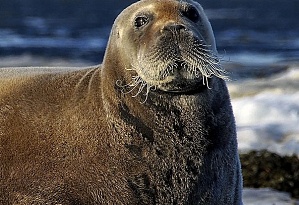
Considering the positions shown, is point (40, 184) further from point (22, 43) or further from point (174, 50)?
point (22, 43)

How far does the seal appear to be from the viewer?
613 centimetres

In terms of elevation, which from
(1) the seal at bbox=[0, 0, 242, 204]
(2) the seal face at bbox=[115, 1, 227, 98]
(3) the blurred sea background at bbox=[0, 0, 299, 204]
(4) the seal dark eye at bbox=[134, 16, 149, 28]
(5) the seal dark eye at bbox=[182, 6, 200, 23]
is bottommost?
(1) the seal at bbox=[0, 0, 242, 204]

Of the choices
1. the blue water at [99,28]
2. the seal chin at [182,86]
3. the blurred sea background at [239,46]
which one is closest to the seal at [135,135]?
the seal chin at [182,86]

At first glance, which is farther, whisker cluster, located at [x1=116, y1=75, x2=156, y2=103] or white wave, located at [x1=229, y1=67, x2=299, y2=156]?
white wave, located at [x1=229, y1=67, x2=299, y2=156]

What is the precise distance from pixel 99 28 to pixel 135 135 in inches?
1485

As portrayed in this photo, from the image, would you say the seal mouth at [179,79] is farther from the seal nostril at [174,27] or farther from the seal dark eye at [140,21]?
the seal dark eye at [140,21]

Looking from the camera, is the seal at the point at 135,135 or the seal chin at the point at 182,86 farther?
the seal at the point at 135,135

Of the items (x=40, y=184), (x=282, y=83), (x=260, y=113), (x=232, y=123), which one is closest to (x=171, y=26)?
(x=232, y=123)

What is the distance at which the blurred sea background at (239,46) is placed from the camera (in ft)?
41.3

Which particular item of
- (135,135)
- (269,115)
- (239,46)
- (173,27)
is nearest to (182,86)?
(173,27)

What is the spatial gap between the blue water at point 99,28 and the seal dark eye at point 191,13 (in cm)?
Result: 1337

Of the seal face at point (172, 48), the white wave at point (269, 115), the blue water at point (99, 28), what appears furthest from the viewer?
the blue water at point (99, 28)

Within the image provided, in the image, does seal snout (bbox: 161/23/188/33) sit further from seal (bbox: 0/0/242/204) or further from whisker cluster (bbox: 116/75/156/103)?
whisker cluster (bbox: 116/75/156/103)

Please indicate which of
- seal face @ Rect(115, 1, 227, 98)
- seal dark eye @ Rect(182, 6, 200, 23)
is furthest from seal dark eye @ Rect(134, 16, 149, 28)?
seal dark eye @ Rect(182, 6, 200, 23)
